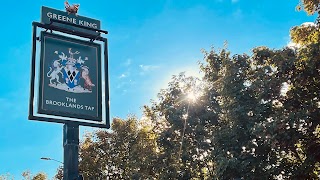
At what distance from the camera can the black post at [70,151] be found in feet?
45.1

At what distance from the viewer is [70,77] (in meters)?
14.7

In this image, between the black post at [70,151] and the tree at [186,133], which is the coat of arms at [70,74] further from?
the tree at [186,133]

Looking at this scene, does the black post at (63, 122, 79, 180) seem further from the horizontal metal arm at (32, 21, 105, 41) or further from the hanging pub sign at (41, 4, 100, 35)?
the hanging pub sign at (41, 4, 100, 35)

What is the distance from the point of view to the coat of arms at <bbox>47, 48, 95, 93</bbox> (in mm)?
14547

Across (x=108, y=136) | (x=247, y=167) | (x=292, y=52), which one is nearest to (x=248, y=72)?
(x=292, y=52)

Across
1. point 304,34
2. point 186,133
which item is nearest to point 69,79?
point 304,34

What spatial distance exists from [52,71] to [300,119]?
35.7 feet

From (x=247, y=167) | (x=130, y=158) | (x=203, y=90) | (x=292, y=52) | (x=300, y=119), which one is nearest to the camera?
(x=300, y=119)

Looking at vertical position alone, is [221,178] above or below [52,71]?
below

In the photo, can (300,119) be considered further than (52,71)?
Yes

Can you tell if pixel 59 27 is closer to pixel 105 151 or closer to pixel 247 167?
pixel 247 167

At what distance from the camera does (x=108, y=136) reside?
36562 mm

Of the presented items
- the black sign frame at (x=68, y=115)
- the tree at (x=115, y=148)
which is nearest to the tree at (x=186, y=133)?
the tree at (x=115, y=148)

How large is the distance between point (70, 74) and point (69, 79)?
192 mm
